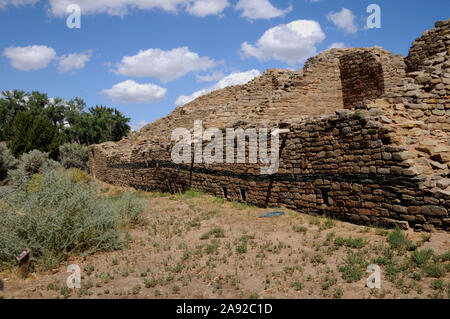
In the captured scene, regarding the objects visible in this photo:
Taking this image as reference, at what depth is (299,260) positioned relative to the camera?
5.64 meters

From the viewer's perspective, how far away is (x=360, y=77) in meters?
12.5

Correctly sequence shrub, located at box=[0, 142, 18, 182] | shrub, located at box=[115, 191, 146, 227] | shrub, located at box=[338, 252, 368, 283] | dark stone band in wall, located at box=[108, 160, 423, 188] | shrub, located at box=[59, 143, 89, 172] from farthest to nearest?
shrub, located at box=[59, 143, 89, 172] → shrub, located at box=[0, 142, 18, 182] → shrub, located at box=[115, 191, 146, 227] → dark stone band in wall, located at box=[108, 160, 423, 188] → shrub, located at box=[338, 252, 368, 283]

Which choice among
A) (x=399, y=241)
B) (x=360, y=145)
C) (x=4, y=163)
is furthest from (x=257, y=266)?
(x=4, y=163)

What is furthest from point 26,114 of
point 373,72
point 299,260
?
point 299,260

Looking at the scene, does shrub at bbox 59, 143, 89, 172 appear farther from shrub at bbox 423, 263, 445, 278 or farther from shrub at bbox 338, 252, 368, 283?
shrub at bbox 423, 263, 445, 278

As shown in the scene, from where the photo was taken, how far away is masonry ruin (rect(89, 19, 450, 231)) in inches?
253

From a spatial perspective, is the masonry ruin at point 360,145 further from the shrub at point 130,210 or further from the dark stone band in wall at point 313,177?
the shrub at point 130,210

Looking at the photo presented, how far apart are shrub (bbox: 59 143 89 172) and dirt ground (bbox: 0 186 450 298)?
25.6 metres

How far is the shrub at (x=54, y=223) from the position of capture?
5.94m

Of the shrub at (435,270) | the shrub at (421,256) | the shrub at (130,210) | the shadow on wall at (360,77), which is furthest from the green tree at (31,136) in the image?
the shrub at (435,270)

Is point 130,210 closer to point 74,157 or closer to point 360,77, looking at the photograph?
point 360,77

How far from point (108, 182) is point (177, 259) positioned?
1795 centimetres

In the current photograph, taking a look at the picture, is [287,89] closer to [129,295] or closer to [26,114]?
[129,295]

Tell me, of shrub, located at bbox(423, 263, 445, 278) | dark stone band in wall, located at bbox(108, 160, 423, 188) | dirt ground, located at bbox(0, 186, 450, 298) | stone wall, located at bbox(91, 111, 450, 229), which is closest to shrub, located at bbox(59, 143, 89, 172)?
dark stone band in wall, located at bbox(108, 160, 423, 188)
